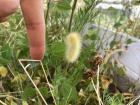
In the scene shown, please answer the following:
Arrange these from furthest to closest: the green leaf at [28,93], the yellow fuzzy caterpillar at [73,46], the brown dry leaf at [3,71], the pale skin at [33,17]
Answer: the brown dry leaf at [3,71], the green leaf at [28,93], the yellow fuzzy caterpillar at [73,46], the pale skin at [33,17]

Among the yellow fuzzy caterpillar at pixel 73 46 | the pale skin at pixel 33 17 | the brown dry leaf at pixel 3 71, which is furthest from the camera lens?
the brown dry leaf at pixel 3 71

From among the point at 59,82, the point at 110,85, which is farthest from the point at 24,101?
the point at 110,85

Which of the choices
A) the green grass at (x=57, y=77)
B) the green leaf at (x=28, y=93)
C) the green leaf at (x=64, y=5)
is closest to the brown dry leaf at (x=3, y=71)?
the green grass at (x=57, y=77)

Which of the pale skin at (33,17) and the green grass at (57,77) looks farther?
the green grass at (57,77)

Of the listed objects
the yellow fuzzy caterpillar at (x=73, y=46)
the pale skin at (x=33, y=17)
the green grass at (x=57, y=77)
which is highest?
the pale skin at (x=33, y=17)

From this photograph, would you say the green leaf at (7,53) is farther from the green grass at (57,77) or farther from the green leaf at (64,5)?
the green leaf at (64,5)

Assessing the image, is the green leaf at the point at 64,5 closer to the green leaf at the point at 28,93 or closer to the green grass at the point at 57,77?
the green grass at the point at 57,77

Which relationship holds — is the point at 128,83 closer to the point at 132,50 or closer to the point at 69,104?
the point at 132,50

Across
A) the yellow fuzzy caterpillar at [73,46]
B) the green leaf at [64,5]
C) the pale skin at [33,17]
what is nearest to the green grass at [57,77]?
the green leaf at [64,5]

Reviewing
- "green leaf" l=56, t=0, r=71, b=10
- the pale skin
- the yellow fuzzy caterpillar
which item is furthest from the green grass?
the pale skin

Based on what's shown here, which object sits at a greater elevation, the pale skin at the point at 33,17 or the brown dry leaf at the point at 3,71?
the pale skin at the point at 33,17
